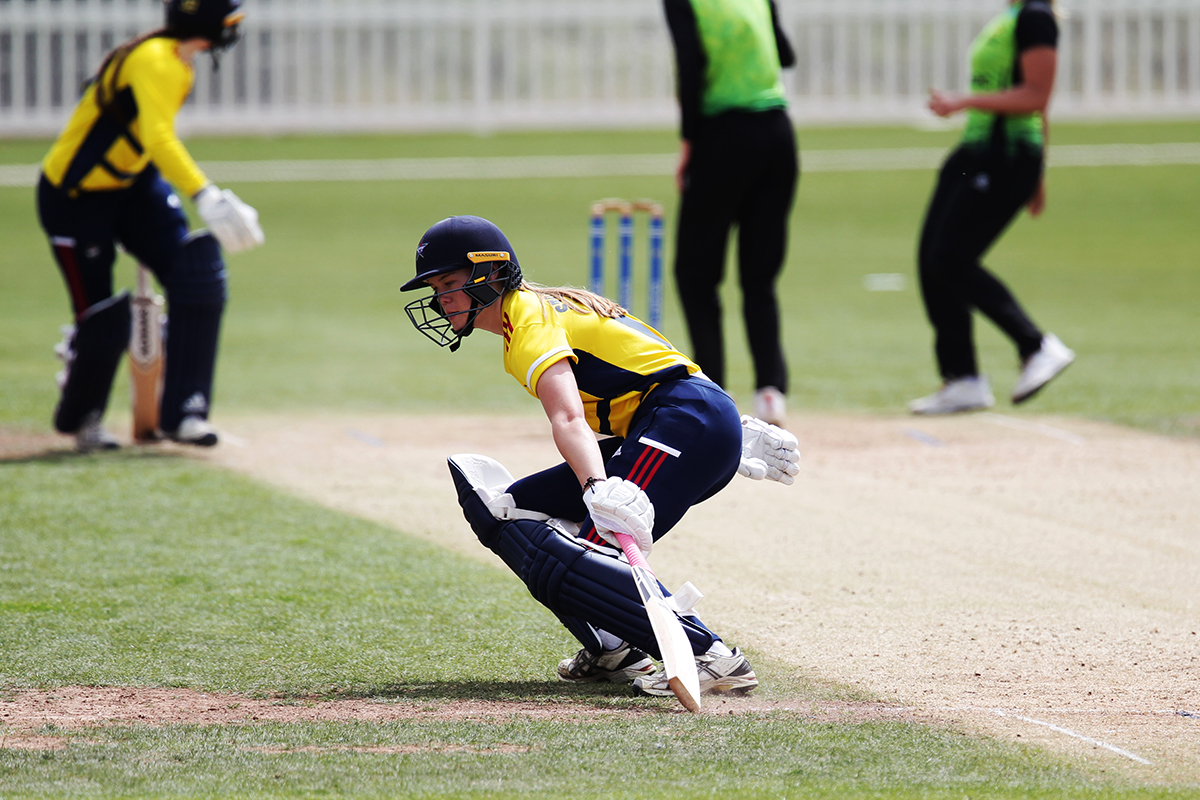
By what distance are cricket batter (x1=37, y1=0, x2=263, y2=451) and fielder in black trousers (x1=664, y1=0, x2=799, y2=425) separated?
209cm

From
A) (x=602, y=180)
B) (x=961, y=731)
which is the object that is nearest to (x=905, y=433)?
(x=961, y=731)

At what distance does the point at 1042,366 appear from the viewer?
7.46 m

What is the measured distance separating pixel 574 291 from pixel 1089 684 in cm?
169

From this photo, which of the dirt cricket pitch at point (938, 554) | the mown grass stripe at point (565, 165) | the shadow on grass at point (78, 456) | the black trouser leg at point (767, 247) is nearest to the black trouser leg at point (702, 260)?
the black trouser leg at point (767, 247)

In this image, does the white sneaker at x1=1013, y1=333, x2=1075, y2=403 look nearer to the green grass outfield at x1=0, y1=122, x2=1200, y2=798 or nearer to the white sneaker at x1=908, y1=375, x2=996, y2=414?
the white sneaker at x1=908, y1=375, x2=996, y2=414

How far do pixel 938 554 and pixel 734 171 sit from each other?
2544 mm

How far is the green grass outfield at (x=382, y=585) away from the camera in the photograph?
3182mm

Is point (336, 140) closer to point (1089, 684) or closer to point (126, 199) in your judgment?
point (126, 199)

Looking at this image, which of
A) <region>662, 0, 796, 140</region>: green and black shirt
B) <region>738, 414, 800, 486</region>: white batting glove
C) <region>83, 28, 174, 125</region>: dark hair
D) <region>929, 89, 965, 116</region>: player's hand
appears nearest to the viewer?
<region>738, 414, 800, 486</region>: white batting glove

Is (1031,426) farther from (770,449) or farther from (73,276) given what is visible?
(73,276)

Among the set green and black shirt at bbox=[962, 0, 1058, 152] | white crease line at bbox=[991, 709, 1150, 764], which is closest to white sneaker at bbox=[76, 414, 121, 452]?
green and black shirt at bbox=[962, 0, 1058, 152]

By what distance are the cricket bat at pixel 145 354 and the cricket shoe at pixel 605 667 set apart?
3.83 metres

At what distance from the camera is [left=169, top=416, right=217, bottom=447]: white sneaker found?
23.0 ft

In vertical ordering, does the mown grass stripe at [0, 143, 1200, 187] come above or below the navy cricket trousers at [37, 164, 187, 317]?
below
